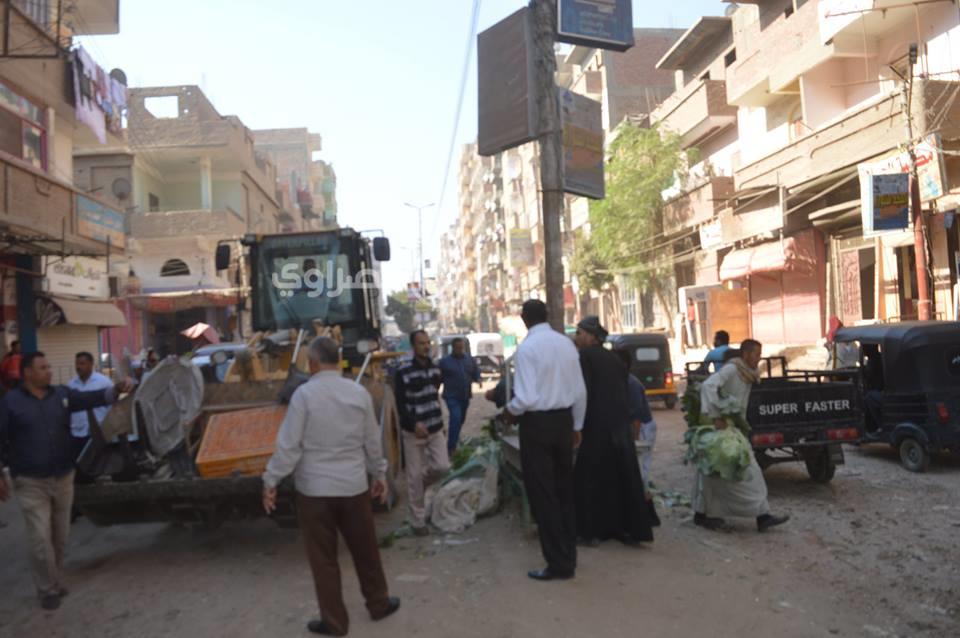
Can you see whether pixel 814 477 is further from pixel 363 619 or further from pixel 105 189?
pixel 105 189

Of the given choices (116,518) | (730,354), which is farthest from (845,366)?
(116,518)

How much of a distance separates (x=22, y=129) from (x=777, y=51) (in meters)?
19.1

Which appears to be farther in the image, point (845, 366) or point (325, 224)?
point (325, 224)

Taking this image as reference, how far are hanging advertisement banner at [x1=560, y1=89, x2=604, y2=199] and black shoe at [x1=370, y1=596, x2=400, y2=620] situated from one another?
14.6ft

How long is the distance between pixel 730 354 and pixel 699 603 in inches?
185

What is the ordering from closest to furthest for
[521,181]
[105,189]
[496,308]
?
[105,189], [521,181], [496,308]

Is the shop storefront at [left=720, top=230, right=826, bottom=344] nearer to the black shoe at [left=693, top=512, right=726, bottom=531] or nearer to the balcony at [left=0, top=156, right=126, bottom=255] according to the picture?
the black shoe at [left=693, top=512, right=726, bottom=531]

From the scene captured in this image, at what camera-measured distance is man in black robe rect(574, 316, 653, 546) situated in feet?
19.7

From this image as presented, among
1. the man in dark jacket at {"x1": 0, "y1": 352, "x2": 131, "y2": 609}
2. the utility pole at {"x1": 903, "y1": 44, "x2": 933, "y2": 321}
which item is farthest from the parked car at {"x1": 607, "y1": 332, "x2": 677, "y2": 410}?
the man in dark jacket at {"x1": 0, "y1": 352, "x2": 131, "y2": 609}

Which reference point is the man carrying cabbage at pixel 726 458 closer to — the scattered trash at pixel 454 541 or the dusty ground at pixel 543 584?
the dusty ground at pixel 543 584

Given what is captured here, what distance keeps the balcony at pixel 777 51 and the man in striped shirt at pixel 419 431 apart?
56.4 feet

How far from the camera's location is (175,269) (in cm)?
2975

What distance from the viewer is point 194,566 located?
6.08 meters

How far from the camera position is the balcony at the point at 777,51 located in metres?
19.8
